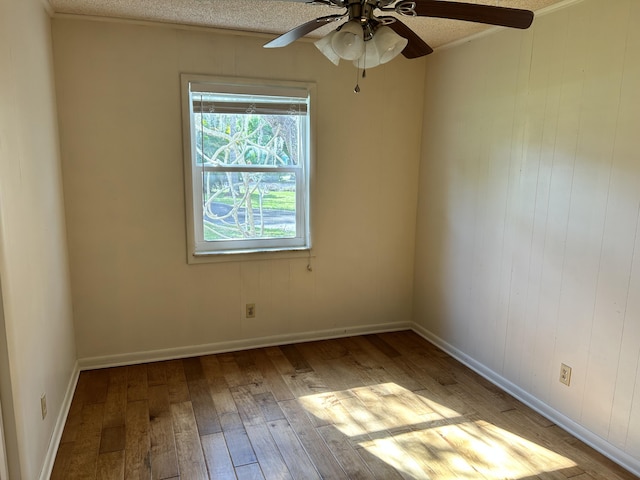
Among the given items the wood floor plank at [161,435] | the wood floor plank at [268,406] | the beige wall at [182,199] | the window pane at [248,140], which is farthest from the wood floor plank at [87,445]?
the window pane at [248,140]

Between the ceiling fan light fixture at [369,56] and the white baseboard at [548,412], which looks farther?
the white baseboard at [548,412]

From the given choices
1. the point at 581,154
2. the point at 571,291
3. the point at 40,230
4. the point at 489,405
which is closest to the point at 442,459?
the point at 489,405

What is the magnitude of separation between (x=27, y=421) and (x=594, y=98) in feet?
9.77

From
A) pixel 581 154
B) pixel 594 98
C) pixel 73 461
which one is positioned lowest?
pixel 73 461

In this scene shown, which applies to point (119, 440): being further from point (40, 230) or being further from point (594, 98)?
point (594, 98)

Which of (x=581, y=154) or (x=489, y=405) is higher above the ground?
(x=581, y=154)

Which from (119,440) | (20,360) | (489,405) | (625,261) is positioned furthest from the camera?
(489,405)

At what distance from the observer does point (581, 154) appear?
2.39 metres

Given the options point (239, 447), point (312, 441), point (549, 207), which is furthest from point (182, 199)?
point (549, 207)

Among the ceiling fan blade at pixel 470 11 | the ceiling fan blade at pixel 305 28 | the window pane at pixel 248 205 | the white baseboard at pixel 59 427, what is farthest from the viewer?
the window pane at pixel 248 205

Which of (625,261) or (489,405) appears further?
(489,405)

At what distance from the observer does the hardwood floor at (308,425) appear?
2.20 meters

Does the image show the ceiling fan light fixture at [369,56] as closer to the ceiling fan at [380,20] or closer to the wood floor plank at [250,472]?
the ceiling fan at [380,20]

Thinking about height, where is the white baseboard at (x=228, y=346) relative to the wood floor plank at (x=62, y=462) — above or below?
above
